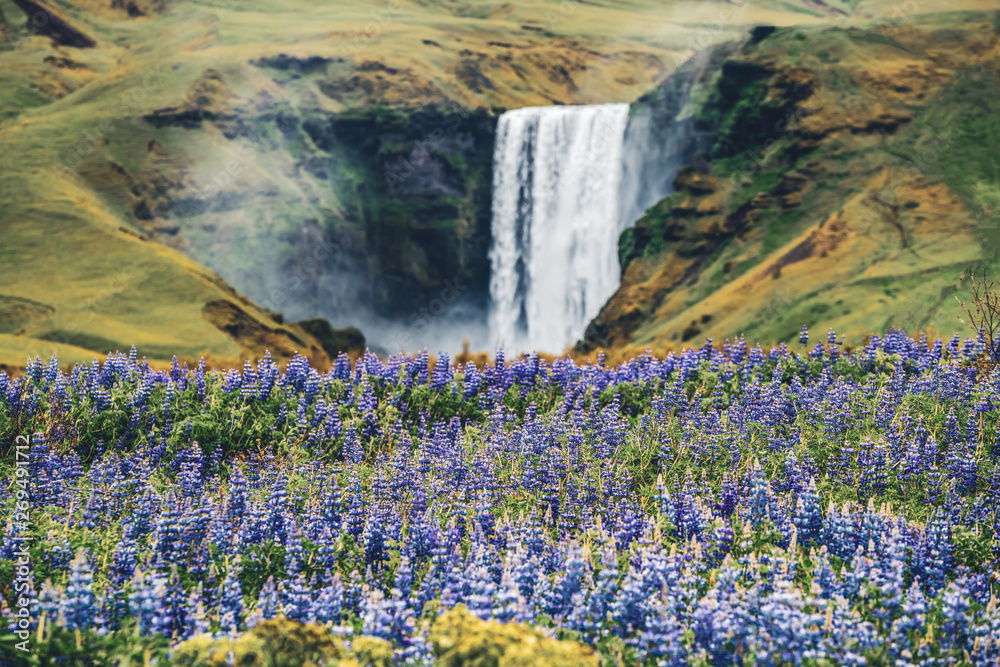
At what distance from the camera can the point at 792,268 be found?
20.4 m

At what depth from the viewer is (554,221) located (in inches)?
1513

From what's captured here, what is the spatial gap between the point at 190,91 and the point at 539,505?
3446cm

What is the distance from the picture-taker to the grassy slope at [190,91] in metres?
23.9

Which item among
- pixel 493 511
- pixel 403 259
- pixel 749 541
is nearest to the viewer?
pixel 749 541

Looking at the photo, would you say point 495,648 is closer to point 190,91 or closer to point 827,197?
point 827,197

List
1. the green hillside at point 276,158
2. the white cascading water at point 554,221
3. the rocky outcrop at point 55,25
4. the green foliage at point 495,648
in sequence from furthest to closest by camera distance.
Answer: the rocky outcrop at point 55,25
the white cascading water at point 554,221
the green hillside at point 276,158
the green foliage at point 495,648

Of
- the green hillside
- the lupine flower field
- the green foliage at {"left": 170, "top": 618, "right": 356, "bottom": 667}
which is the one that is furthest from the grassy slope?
the green foliage at {"left": 170, "top": 618, "right": 356, "bottom": 667}

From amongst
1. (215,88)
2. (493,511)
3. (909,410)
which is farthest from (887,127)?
(215,88)

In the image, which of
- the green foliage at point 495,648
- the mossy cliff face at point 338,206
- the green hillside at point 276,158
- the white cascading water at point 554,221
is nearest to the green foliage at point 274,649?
the green foliage at point 495,648

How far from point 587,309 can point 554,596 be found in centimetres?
3158

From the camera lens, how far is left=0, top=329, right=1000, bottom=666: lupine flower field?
4.97m

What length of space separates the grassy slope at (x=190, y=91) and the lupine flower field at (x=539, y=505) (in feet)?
27.8

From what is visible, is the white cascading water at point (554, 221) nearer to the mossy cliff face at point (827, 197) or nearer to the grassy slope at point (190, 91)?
the grassy slope at point (190, 91)

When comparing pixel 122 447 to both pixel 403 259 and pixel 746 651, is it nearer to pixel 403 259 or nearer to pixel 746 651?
pixel 746 651
